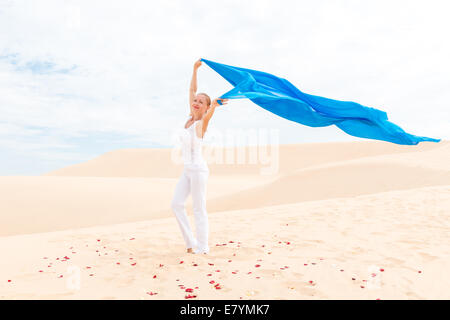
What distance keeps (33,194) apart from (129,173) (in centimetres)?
3644

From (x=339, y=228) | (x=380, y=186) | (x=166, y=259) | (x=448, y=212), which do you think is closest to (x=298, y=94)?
(x=339, y=228)

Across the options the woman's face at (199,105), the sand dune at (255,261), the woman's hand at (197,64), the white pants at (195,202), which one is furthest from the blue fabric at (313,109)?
the sand dune at (255,261)

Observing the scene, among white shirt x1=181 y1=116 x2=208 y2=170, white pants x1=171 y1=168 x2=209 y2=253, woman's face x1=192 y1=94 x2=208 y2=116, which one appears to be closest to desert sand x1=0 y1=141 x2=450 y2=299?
white pants x1=171 y1=168 x2=209 y2=253

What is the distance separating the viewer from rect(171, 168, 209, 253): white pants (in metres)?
5.93

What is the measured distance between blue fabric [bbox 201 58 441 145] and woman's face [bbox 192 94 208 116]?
1051 mm

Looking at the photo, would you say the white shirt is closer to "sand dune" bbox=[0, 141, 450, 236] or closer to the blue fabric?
the blue fabric

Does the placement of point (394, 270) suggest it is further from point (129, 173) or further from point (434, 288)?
point (129, 173)

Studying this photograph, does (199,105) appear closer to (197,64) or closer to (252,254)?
(197,64)

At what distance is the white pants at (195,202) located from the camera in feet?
19.5

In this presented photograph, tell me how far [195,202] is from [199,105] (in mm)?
1603

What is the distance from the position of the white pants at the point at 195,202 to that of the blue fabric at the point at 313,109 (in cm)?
187

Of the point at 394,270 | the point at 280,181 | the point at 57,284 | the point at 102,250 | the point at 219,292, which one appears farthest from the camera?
the point at 280,181

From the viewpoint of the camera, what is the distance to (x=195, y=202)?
6.00 meters

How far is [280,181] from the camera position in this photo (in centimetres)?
2009
